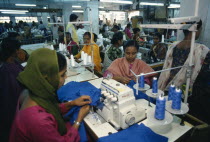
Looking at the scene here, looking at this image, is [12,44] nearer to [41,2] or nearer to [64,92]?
[64,92]

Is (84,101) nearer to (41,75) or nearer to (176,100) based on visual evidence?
(41,75)

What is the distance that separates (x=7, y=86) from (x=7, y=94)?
10cm

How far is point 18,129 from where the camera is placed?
38.8 inches

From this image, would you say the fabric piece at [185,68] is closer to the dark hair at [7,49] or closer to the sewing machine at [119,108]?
the sewing machine at [119,108]

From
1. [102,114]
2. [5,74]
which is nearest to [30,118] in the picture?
[102,114]

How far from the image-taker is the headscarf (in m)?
1.00

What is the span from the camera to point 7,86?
6.28 feet

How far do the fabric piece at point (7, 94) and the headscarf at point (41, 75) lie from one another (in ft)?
3.29

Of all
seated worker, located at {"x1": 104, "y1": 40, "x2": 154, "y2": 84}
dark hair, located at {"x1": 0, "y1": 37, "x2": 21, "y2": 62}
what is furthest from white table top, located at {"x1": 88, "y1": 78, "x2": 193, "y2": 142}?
dark hair, located at {"x1": 0, "y1": 37, "x2": 21, "y2": 62}

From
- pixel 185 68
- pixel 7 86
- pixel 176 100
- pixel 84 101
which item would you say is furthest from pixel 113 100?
pixel 7 86

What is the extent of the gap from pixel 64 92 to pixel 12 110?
83 centimetres

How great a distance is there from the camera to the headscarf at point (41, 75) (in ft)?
3.28

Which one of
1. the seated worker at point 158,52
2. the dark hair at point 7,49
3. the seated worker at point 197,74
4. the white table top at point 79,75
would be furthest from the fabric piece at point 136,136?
the seated worker at point 158,52

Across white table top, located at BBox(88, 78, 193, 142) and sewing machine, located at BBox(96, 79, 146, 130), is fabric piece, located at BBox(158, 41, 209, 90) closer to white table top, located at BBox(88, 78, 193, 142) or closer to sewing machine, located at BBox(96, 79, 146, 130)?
white table top, located at BBox(88, 78, 193, 142)
